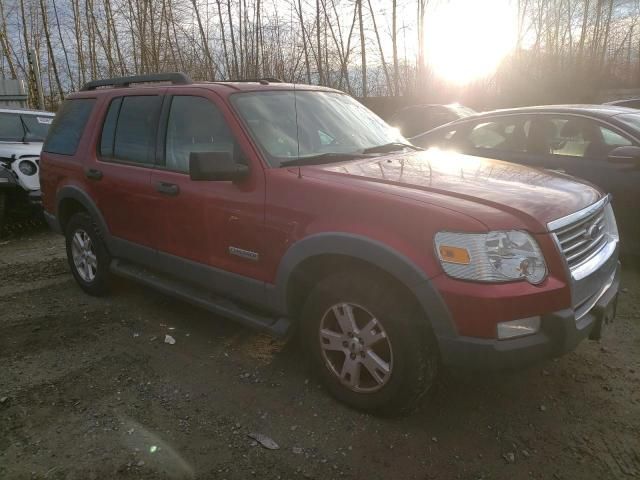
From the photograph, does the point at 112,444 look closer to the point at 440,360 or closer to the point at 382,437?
the point at 382,437

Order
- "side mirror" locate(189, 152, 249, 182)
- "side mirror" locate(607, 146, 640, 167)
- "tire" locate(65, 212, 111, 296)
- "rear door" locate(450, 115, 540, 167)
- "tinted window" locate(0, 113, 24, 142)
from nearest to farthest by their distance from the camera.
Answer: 1. "side mirror" locate(189, 152, 249, 182)
2. "tire" locate(65, 212, 111, 296)
3. "side mirror" locate(607, 146, 640, 167)
4. "rear door" locate(450, 115, 540, 167)
5. "tinted window" locate(0, 113, 24, 142)

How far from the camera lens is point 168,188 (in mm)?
3422

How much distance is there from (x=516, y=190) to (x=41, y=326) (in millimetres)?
3546

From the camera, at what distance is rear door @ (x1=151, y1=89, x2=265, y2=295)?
2.99 metres

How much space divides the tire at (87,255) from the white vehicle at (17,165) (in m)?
2.49

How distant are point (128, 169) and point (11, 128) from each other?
5.24 meters

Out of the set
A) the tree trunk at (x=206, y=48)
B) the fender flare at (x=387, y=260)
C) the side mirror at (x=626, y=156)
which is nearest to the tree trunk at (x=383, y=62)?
the tree trunk at (x=206, y=48)

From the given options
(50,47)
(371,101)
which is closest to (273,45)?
(371,101)

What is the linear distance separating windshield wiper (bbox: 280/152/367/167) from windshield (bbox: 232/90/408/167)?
0.06ft

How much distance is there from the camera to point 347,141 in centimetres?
344

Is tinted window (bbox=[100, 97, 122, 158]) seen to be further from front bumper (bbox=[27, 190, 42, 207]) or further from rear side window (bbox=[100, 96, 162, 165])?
front bumper (bbox=[27, 190, 42, 207])

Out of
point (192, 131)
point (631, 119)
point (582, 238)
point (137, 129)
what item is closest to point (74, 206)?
point (137, 129)

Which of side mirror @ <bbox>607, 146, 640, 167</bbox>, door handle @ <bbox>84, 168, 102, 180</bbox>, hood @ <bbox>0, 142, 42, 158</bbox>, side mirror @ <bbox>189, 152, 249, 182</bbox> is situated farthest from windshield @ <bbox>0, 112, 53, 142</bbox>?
side mirror @ <bbox>607, 146, 640, 167</bbox>

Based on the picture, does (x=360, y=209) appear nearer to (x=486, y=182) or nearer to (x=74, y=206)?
(x=486, y=182)
